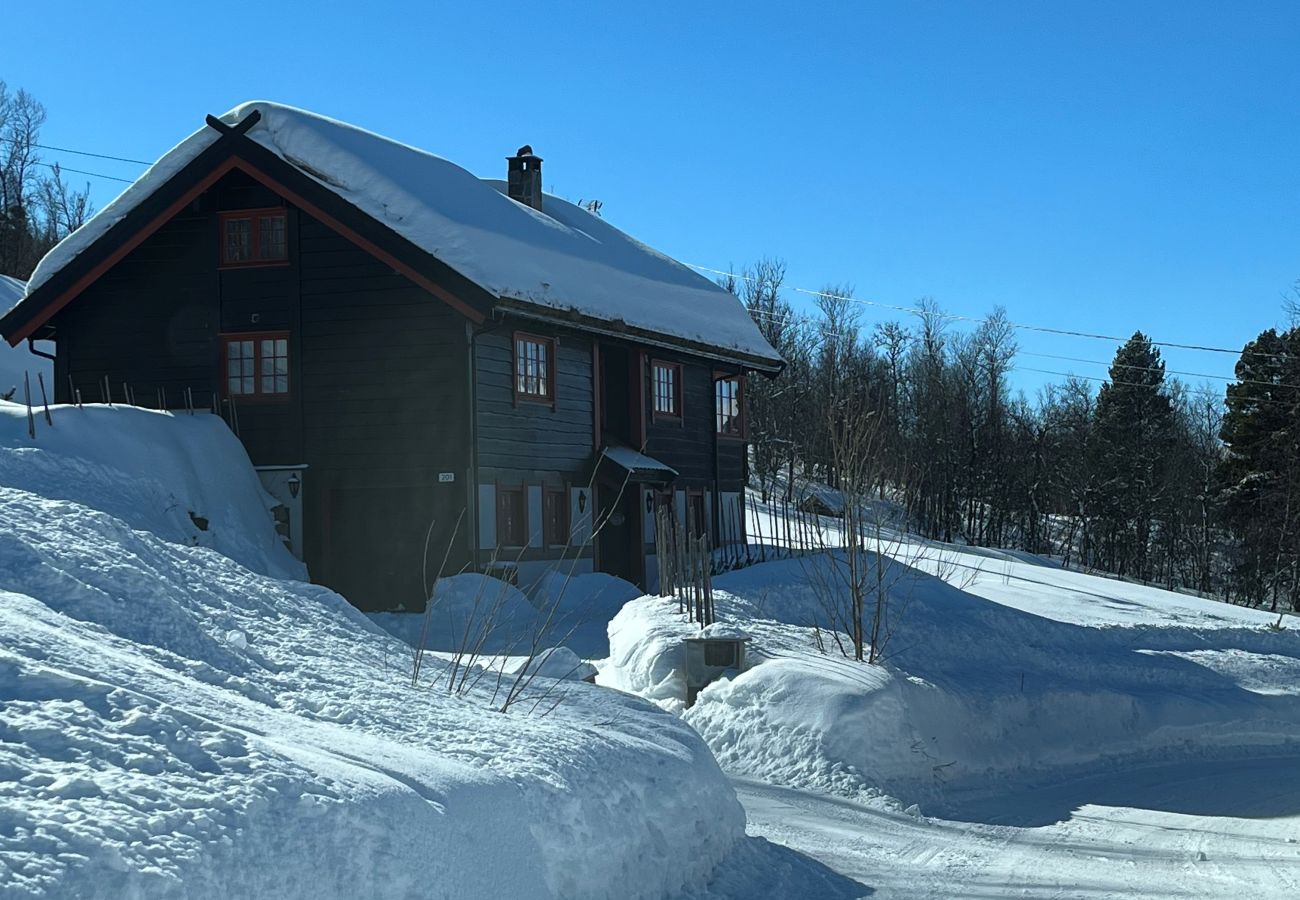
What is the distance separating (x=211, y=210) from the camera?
24984 millimetres

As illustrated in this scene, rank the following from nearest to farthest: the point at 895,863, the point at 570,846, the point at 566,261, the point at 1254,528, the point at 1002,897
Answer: the point at 570,846, the point at 1002,897, the point at 895,863, the point at 566,261, the point at 1254,528

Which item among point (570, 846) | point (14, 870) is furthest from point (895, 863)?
point (14, 870)

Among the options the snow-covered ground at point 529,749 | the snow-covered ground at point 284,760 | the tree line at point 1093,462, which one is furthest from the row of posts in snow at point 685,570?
the tree line at point 1093,462

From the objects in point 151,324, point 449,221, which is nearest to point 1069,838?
point 449,221

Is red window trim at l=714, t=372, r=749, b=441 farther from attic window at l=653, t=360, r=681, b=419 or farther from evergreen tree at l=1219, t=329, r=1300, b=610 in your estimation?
evergreen tree at l=1219, t=329, r=1300, b=610

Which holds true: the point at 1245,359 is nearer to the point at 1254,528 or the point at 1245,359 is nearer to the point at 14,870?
the point at 1254,528

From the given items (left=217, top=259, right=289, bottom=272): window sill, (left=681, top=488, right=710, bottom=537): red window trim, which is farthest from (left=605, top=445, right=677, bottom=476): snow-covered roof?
(left=217, top=259, right=289, bottom=272): window sill

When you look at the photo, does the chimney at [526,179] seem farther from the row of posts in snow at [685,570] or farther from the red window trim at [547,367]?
the row of posts in snow at [685,570]

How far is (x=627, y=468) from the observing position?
26.1 metres

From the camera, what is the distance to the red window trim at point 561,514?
983 inches

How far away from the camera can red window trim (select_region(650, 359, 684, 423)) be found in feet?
95.4

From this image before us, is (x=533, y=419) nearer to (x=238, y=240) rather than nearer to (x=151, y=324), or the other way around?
(x=238, y=240)

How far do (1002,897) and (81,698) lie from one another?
616cm

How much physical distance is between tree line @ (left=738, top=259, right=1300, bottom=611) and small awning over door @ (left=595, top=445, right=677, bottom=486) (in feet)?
72.4
